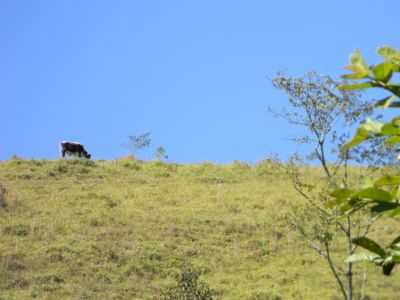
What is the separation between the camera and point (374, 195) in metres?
1.81

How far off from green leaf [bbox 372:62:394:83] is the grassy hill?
17.6 m

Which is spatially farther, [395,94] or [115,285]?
[115,285]

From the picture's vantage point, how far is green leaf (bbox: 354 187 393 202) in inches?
70.9

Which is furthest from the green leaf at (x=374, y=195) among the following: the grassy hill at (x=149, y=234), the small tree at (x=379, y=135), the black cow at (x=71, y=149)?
the black cow at (x=71, y=149)

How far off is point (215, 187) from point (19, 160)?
9.19 metres

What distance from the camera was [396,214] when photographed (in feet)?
6.09

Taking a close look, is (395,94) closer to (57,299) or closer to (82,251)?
(57,299)

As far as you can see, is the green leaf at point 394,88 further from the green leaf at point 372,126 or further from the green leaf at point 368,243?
the green leaf at point 368,243

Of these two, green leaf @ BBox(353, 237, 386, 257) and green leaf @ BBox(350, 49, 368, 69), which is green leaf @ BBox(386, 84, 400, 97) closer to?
green leaf @ BBox(350, 49, 368, 69)

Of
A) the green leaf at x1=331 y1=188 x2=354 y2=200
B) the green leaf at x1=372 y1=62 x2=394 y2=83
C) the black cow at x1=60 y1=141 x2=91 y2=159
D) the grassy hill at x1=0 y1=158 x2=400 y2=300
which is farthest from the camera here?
the black cow at x1=60 y1=141 x2=91 y2=159

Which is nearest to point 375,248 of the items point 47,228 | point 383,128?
point 383,128

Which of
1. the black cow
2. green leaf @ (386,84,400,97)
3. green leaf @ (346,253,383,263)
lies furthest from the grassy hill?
green leaf @ (386,84,400,97)

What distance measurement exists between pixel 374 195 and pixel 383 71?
25cm

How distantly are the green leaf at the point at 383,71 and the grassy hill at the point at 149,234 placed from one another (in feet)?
57.8
